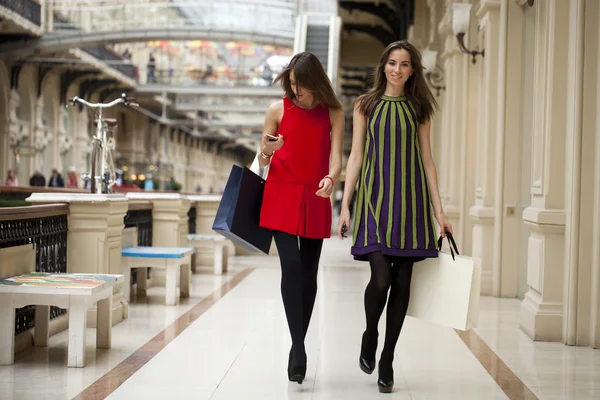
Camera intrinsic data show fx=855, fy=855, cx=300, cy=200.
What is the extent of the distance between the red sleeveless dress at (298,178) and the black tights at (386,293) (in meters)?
0.33

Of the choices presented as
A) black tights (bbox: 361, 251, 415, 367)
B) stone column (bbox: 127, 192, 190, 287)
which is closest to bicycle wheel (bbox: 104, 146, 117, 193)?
stone column (bbox: 127, 192, 190, 287)

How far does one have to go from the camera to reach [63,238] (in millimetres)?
5910

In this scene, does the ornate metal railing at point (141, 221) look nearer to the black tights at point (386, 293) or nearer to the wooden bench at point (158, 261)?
the wooden bench at point (158, 261)

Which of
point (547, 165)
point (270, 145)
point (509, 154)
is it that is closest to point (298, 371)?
point (270, 145)

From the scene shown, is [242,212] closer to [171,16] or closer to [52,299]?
[52,299]

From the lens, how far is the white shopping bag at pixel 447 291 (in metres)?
3.82

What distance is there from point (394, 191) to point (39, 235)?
103 inches

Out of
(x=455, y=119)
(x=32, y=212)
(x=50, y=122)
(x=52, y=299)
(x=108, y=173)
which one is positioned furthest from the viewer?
(x=50, y=122)

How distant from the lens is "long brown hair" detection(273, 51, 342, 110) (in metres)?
3.95

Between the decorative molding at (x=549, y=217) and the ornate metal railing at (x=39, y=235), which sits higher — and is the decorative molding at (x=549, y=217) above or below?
above

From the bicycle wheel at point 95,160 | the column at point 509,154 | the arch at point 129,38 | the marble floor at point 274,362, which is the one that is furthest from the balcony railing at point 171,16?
the marble floor at point 274,362

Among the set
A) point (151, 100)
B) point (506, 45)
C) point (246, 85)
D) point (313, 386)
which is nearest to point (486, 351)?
point (313, 386)

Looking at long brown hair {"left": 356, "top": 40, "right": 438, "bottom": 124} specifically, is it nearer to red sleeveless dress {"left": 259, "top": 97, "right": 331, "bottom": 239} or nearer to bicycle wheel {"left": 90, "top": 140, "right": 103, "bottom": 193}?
red sleeveless dress {"left": 259, "top": 97, "right": 331, "bottom": 239}

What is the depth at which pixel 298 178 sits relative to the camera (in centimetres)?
401
